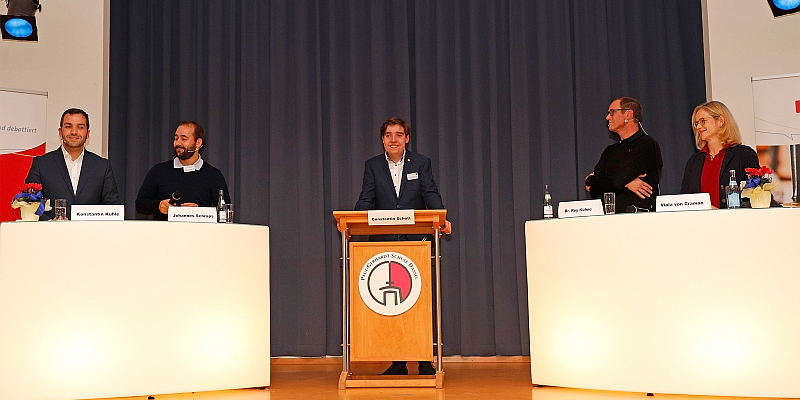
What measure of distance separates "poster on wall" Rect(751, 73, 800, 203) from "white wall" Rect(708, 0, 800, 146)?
0.16 ft

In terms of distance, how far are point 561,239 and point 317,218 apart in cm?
230

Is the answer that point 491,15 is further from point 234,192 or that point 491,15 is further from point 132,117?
point 132,117

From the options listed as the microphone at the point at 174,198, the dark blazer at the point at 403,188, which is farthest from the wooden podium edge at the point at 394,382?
the microphone at the point at 174,198

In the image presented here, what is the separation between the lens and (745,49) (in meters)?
5.00

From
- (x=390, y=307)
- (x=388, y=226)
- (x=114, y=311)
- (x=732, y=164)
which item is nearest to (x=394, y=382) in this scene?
→ (x=390, y=307)

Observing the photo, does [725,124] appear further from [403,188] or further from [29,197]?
[29,197]

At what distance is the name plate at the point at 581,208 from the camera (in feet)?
11.8

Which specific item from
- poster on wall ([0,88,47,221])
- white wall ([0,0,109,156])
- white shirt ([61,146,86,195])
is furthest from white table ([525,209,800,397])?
poster on wall ([0,88,47,221])

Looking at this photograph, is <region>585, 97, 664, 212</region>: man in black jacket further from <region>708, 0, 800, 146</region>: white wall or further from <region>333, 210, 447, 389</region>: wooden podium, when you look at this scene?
<region>708, 0, 800, 146</region>: white wall

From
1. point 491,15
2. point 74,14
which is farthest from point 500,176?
point 74,14

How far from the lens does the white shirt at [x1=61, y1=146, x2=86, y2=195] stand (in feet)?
14.2

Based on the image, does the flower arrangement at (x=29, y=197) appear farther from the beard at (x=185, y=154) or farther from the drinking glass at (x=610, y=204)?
the drinking glass at (x=610, y=204)

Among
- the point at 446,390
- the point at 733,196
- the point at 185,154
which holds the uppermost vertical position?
the point at 185,154

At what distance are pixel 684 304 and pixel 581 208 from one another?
0.68m
